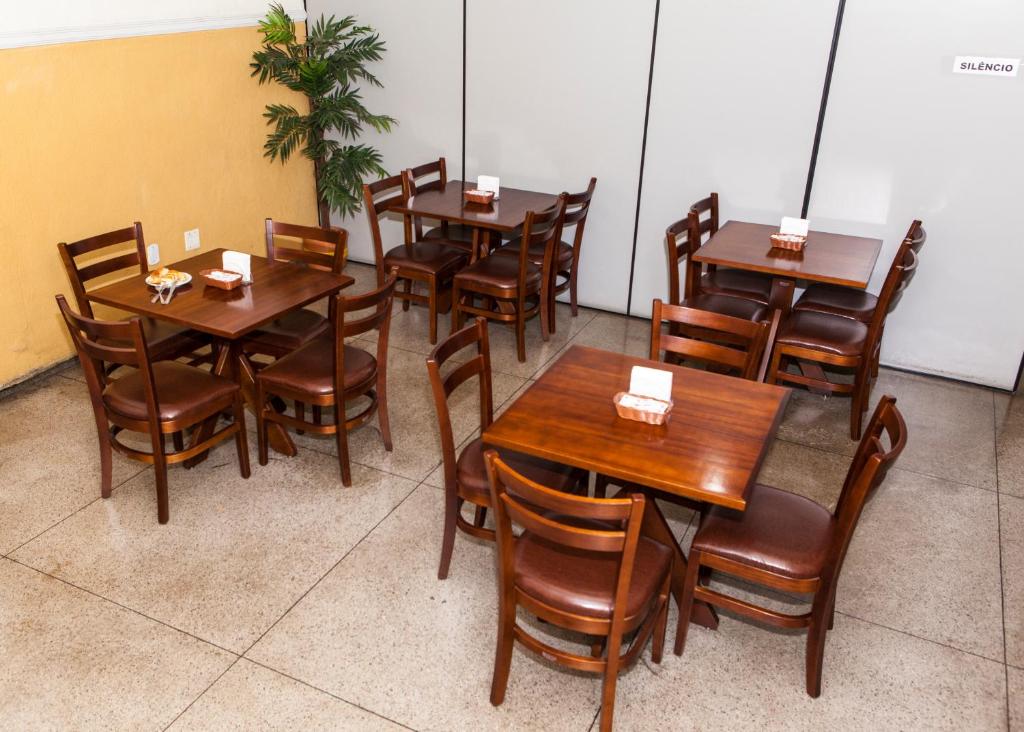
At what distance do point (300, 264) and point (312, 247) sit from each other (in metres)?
0.17

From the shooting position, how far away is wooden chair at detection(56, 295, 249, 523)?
2928 mm

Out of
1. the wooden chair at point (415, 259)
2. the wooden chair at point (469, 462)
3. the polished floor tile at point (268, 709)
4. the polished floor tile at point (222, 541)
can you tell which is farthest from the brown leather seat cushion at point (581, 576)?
the wooden chair at point (415, 259)

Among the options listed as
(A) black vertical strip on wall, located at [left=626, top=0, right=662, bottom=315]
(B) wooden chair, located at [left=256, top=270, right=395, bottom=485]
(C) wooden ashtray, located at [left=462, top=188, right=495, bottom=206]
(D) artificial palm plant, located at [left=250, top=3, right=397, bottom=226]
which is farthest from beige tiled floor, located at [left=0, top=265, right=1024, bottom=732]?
(D) artificial palm plant, located at [left=250, top=3, right=397, bottom=226]

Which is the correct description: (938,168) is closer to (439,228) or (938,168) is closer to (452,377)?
(439,228)

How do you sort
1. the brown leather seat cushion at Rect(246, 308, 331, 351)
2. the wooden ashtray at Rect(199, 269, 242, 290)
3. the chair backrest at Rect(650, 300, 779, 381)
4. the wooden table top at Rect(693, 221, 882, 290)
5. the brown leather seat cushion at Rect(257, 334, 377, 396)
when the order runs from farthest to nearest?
the wooden table top at Rect(693, 221, 882, 290) < the brown leather seat cushion at Rect(246, 308, 331, 351) < the wooden ashtray at Rect(199, 269, 242, 290) < the brown leather seat cushion at Rect(257, 334, 377, 396) < the chair backrest at Rect(650, 300, 779, 381)

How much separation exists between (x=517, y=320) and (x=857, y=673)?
257 cm

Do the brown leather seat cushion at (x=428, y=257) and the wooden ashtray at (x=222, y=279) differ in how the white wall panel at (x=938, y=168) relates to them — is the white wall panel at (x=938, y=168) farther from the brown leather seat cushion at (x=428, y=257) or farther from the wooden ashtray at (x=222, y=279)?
the wooden ashtray at (x=222, y=279)

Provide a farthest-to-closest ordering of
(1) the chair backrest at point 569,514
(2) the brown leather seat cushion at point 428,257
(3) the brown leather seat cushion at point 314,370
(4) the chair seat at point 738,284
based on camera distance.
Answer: (2) the brown leather seat cushion at point 428,257 < (4) the chair seat at point 738,284 < (3) the brown leather seat cushion at point 314,370 < (1) the chair backrest at point 569,514

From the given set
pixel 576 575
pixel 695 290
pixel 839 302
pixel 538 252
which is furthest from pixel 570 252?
pixel 576 575

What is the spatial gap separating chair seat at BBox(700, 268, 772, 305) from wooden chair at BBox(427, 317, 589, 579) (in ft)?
6.53

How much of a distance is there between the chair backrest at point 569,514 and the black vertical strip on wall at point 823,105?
3250 mm

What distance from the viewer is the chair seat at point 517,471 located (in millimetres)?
2711

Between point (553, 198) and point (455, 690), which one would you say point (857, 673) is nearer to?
point (455, 690)

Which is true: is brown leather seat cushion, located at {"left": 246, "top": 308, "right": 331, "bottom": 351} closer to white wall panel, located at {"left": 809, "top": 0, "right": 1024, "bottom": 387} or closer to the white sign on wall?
white wall panel, located at {"left": 809, "top": 0, "right": 1024, "bottom": 387}
